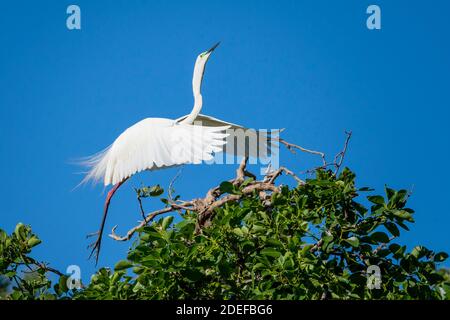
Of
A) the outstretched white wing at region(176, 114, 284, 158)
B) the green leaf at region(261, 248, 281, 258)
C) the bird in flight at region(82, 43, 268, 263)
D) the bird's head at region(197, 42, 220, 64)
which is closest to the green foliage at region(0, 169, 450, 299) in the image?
the green leaf at region(261, 248, 281, 258)

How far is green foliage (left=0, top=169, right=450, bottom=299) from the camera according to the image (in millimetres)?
4605

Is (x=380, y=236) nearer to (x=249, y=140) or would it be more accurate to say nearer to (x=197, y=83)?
(x=249, y=140)

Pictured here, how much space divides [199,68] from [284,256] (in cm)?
435

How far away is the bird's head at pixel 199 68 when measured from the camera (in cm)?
853

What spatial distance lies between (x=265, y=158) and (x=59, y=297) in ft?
11.1

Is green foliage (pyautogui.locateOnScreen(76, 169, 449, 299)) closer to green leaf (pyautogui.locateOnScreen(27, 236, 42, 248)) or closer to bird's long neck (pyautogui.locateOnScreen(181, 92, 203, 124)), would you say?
green leaf (pyautogui.locateOnScreen(27, 236, 42, 248))

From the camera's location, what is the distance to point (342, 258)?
4.98 metres

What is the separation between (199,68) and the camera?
861 cm

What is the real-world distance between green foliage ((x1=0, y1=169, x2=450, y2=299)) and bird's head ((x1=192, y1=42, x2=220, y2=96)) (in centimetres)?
347

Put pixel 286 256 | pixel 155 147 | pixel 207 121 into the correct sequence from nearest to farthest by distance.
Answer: pixel 286 256
pixel 155 147
pixel 207 121

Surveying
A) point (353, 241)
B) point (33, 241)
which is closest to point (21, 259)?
point (33, 241)

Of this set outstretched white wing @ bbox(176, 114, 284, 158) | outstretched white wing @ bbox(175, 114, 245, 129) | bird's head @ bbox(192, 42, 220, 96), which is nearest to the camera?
outstretched white wing @ bbox(176, 114, 284, 158)
